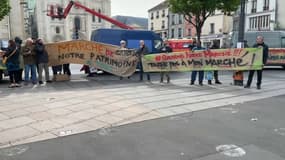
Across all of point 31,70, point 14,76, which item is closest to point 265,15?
point 31,70

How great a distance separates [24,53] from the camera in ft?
34.1

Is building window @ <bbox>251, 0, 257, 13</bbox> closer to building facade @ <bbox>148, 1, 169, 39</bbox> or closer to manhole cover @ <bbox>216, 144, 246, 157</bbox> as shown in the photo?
building facade @ <bbox>148, 1, 169, 39</bbox>

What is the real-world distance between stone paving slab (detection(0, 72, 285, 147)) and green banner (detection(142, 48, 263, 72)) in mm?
763

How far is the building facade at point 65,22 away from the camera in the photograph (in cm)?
7700

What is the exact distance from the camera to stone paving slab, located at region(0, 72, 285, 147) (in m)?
5.40

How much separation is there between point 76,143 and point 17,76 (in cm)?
709

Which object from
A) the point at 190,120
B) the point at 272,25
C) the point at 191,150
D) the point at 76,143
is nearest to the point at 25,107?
the point at 76,143

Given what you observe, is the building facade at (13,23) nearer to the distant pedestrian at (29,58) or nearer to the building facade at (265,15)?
the building facade at (265,15)

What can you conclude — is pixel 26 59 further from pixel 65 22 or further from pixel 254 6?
pixel 65 22

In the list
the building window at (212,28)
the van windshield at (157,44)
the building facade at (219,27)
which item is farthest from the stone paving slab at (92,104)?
the building window at (212,28)

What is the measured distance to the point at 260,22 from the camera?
42.7m

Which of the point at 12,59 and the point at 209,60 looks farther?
the point at 209,60

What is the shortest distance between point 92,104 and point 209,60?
5060 mm

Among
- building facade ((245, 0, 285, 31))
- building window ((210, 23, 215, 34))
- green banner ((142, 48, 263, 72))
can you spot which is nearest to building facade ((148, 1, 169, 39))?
building window ((210, 23, 215, 34))
